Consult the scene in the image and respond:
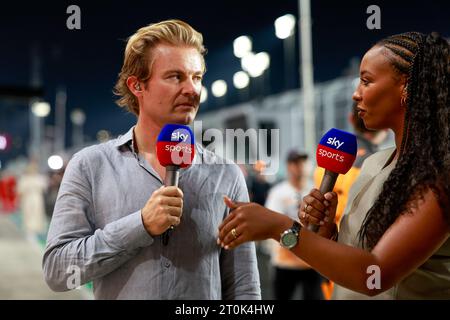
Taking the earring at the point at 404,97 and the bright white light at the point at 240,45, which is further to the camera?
the bright white light at the point at 240,45

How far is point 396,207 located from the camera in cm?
178

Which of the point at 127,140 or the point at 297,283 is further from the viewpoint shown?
the point at 297,283

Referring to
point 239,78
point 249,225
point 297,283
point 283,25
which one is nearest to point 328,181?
point 249,225

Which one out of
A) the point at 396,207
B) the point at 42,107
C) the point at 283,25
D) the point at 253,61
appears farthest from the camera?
the point at 42,107

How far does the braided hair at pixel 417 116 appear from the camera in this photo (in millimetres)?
1792

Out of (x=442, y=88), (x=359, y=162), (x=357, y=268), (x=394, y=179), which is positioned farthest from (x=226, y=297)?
(x=359, y=162)

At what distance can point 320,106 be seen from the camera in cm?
1112

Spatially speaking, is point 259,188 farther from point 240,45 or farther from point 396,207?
point 396,207

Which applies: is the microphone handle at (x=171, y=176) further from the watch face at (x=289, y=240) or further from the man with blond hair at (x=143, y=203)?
the watch face at (x=289, y=240)

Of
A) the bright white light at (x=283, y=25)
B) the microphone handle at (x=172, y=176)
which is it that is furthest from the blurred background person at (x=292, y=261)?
the microphone handle at (x=172, y=176)

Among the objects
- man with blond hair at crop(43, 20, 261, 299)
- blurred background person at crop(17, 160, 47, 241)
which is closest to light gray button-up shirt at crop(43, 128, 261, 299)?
man with blond hair at crop(43, 20, 261, 299)

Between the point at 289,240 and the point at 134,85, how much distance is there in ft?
2.37

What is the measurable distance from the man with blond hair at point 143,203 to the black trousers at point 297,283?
11.4 feet

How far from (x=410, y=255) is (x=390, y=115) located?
17.6 inches
